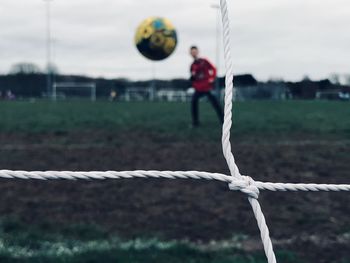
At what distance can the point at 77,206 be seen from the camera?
12.5 ft

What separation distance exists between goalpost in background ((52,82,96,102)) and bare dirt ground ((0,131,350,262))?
124 ft

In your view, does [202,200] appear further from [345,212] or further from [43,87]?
[43,87]

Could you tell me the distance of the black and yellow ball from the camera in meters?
8.05

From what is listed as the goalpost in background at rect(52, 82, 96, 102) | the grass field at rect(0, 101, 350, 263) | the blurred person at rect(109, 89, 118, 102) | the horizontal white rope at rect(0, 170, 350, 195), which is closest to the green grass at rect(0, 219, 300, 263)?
the grass field at rect(0, 101, 350, 263)

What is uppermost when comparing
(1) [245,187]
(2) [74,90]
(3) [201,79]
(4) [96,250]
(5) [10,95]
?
(3) [201,79]

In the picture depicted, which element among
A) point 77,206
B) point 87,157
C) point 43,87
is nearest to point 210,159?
point 87,157

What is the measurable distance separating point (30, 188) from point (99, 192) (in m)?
0.63

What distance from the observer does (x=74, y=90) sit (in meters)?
45.8

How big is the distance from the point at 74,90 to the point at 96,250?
4405 centimetres

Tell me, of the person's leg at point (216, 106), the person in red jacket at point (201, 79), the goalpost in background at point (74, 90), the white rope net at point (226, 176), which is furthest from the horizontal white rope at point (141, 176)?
the goalpost in background at point (74, 90)

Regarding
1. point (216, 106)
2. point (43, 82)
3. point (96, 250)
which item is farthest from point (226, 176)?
point (43, 82)

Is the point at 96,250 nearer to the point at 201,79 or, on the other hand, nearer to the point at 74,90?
the point at 201,79

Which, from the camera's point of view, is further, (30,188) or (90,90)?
(90,90)

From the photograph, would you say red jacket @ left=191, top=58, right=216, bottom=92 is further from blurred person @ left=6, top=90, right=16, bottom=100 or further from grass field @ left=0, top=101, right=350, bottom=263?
blurred person @ left=6, top=90, right=16, bottom=100
